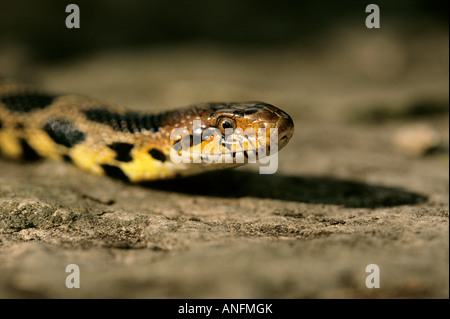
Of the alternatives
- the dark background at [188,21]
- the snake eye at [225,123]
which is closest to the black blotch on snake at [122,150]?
Result: the snake eye at [225,123]

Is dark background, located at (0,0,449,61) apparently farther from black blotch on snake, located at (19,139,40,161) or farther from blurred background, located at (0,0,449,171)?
black blotch on snake, located at (19,139,40,161)

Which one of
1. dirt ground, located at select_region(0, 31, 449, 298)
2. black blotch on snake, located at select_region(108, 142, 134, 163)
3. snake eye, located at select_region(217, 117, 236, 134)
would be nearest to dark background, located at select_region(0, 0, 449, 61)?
dirt ground, located at select_region(0, 31, 449, 298)

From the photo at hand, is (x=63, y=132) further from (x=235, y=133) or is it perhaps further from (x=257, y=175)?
(x=257, y=175)

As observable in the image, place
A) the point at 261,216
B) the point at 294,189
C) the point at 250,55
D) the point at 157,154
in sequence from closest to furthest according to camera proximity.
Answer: the point at 261,216
the point at 157,154
the point at 294,189
the point at 250,55

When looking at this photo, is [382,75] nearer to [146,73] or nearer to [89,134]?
A: [146,73]

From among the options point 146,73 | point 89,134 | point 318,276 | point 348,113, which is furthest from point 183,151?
point 146,73

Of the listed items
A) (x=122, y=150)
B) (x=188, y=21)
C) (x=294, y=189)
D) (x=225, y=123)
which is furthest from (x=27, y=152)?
(x=188, y=21)
